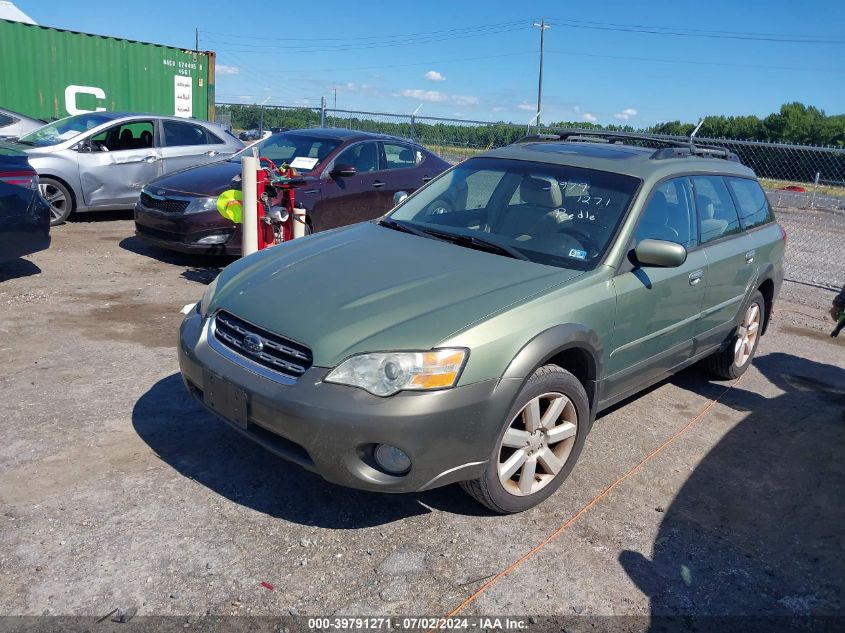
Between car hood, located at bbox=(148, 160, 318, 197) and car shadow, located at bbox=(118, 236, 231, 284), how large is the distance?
82 cm

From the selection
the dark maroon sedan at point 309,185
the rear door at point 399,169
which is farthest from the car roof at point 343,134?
the rear door at point 399,169

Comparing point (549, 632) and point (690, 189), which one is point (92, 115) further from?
point (549, 632)

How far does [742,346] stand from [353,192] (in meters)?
4.60

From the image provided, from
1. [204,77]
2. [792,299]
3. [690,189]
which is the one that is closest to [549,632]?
[690,189]

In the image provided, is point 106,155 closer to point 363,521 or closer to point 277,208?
point 277,208

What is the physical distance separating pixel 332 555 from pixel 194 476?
3.09 ft

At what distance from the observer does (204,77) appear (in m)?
17.2

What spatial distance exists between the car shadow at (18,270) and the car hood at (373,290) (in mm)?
4216

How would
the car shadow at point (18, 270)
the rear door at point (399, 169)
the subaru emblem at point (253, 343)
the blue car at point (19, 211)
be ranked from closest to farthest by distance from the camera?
the subaru emblem at point (253, 343) < the blue car at point (19, 211) < the car shadow at point (18, 270) < the rear door at point (399, 169)

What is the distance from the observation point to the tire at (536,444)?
3.27 metres

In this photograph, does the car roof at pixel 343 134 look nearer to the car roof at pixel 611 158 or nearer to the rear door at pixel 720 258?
the car roof at pixel 611 158

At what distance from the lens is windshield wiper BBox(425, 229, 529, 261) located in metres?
3.91

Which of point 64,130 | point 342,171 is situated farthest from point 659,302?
point 64,130

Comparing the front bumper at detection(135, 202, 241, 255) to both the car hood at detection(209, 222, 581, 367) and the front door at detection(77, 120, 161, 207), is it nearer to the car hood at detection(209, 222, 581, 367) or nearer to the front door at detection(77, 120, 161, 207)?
the front door at detection(77, 120, 161, 207)
